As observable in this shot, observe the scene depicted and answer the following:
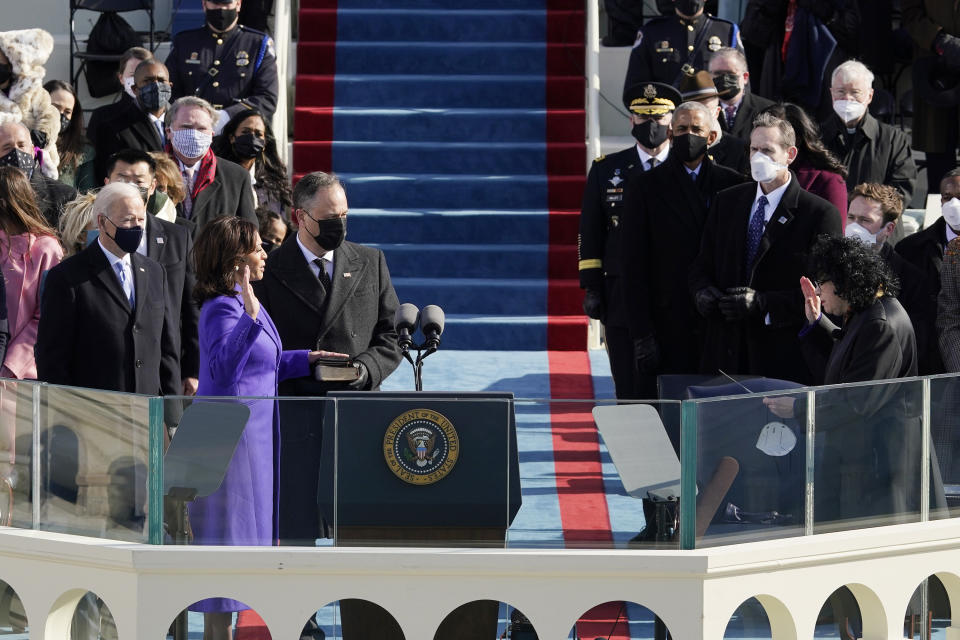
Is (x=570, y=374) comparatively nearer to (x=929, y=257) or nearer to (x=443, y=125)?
(x=929, y=257)

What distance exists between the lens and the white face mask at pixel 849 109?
8.89 meters

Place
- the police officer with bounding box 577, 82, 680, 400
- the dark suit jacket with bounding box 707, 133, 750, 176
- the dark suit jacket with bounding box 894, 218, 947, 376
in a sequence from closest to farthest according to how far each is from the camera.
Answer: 1. the dark suit jacket with bounding box 894, 218, 947, 376
2. the dark suit jacket with bounding box 707, 133, 750, 176
3. the police officer with bounding box 577, 82, 680, 400

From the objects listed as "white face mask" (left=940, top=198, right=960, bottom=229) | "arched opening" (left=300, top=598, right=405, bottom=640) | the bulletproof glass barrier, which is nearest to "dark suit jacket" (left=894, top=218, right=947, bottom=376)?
"white face mask" (left=940, top=198, right=960, bottom=229)

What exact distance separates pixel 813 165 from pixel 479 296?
123 inches

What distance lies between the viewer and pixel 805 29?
1073cm

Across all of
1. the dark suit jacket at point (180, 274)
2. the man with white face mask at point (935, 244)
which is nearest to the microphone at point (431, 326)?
the dark suit jacket at point (180, 274)

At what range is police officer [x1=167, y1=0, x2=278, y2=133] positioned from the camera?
1051cm

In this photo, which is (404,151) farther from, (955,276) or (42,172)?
(955,276)

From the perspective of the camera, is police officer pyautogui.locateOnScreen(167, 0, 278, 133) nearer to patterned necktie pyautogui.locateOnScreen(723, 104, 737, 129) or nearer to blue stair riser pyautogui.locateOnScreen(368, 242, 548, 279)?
blue stair riser pyautogui.locateOnScreen(368, 242, 548, 279)

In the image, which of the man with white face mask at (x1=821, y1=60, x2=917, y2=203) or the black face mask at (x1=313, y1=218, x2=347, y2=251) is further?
the man with white face mask at (x1=821, y1=60, x2=917, y2=203)

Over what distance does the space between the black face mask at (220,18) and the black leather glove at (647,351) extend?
4.11 metres

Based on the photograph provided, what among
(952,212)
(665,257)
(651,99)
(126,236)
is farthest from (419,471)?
(952,212)

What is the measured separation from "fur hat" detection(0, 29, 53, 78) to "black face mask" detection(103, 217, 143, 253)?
2.83 metres

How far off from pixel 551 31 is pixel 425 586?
768cm
